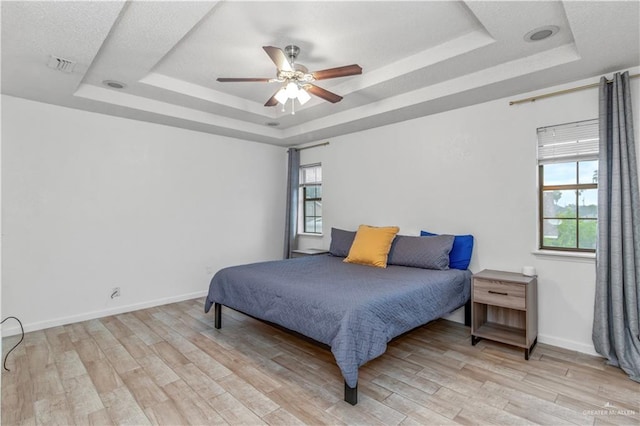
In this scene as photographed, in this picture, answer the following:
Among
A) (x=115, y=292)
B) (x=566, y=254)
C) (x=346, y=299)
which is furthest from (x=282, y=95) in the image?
(x=115, y=292)

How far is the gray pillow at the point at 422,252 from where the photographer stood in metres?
3.38

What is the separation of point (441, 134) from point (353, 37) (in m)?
1.72

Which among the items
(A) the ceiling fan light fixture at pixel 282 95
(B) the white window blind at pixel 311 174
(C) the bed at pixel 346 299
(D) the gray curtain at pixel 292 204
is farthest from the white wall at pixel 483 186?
(A) the ceiling fan light fixture at pixel 282 95

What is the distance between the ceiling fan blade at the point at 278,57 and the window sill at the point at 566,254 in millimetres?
2795

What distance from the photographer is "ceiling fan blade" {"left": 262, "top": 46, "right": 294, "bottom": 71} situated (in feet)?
7.38

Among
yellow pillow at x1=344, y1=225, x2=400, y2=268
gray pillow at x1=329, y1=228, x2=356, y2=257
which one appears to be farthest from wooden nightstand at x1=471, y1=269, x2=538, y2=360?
gray pillow at x1=329, y1=228, x2=356, y2=257

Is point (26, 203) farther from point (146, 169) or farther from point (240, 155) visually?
point (240, 155)

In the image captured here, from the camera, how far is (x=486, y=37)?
2.56m

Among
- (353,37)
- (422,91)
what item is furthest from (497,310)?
(353,37)

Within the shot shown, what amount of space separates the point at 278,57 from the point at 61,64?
182 cm

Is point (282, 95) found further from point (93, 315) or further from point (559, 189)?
point (93, 315)

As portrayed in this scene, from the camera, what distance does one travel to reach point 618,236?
257 cm

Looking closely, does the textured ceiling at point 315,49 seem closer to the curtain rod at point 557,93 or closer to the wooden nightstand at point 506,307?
the curtain rod at point 557,93

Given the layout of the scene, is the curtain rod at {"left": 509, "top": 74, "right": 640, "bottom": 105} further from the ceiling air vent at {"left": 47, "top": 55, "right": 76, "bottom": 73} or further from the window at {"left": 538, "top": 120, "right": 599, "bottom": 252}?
the ceiling air vent at {"left": 47, "top": 55, "right": 76, "bottom": 73}
